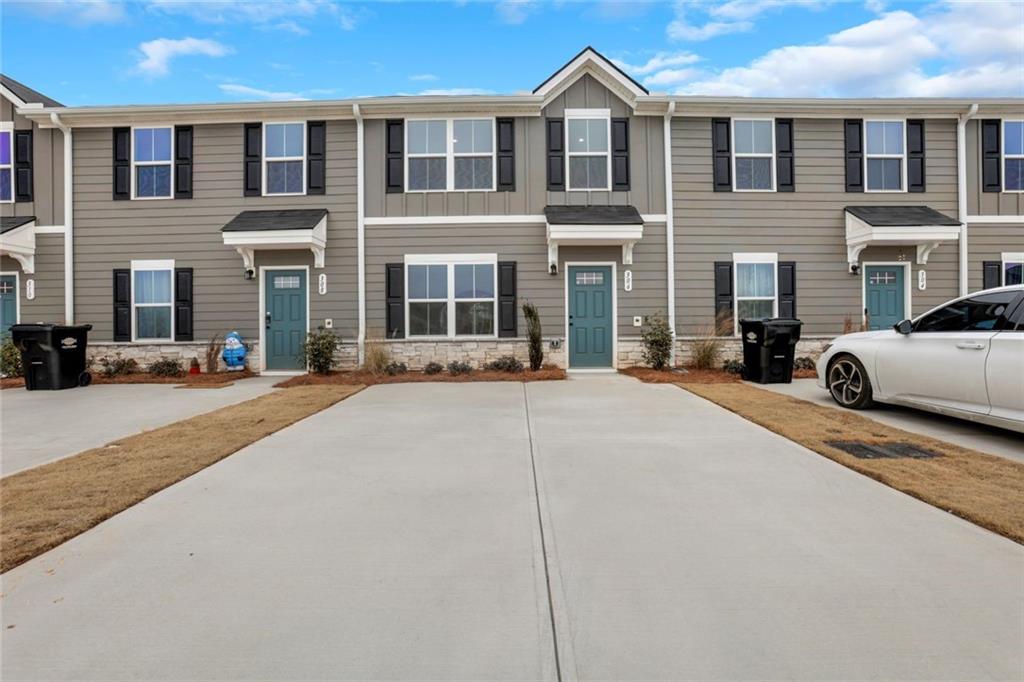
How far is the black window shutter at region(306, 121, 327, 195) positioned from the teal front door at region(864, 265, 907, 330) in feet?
39.8

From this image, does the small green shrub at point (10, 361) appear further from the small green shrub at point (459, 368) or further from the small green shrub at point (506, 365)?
the small green shrub at point (506, 365)

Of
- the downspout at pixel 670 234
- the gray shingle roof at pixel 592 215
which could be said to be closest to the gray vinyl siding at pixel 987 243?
the downspout at pixel 670 234

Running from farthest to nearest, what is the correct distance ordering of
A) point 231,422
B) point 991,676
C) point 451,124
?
point 451,124 < point 231,422 < point 991,676

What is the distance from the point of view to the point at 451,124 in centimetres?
1209

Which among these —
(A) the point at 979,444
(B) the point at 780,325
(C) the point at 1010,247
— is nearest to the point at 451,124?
(B) the point at 780,325

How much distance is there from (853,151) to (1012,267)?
171 inches

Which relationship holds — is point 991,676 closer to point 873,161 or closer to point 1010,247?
point 873,161

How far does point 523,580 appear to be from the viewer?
8.75 ft

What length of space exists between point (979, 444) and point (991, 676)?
14.1 ft

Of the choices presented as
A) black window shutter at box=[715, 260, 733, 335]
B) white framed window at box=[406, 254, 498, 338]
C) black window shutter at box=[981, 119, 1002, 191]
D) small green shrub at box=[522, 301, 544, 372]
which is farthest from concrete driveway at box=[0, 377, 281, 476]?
black window shutter at box=[981, 119, 1002, 191]

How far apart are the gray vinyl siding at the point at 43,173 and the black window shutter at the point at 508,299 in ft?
32.4

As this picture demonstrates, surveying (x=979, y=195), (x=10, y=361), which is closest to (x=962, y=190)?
(x=979, y=195)

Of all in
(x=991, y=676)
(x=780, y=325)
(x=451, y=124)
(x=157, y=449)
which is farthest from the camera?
(x=451, y=124)

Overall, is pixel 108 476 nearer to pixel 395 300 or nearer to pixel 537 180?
pixel 395 300
